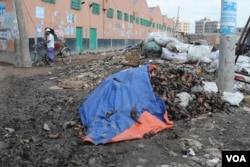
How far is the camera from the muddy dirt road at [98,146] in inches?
174

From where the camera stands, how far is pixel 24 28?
14141 millimetres

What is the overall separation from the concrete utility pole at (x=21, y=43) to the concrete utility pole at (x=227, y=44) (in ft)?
29.4

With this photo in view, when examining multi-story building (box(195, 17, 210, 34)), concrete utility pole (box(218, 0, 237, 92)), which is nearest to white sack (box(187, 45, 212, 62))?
concrete utility pole (box(218, 0, 237, 92))

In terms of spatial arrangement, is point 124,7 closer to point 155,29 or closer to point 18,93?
point 155,29

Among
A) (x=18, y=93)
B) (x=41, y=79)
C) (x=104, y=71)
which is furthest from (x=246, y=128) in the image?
(x=41, y=79)

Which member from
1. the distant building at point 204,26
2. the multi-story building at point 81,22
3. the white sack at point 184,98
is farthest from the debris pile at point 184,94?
the distant building at point 204,26

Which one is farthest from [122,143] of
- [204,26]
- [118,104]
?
[204,26]

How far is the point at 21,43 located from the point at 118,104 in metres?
9.81

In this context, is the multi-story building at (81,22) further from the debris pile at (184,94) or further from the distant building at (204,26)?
the distant building at (204,26)

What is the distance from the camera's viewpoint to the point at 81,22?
22438 millimetres

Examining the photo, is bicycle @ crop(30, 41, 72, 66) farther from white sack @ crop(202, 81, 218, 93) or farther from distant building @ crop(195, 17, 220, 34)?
distant building @ crop(195, 17, 220, 34)

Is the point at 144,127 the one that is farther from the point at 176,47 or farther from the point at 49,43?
the point at 49,43

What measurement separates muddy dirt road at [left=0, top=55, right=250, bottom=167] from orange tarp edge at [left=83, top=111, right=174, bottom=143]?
0.10 meters

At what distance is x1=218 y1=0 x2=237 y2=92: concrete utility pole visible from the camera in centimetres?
729
